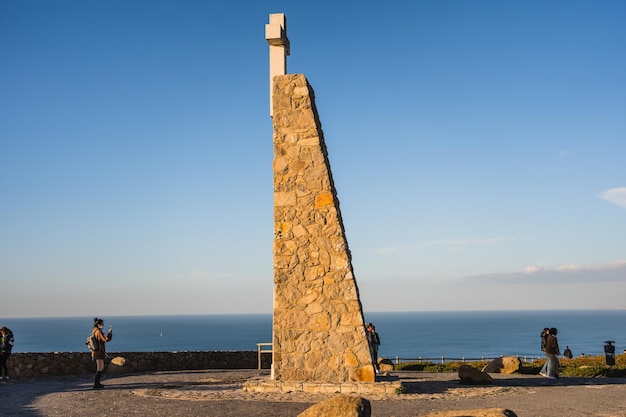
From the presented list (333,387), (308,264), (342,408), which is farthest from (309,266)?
(342,408)

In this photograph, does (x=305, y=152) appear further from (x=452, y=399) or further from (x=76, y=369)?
(x=76, y=369)

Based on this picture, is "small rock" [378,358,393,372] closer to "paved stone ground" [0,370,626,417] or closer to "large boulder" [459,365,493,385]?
"paved stone ground" [0,370,626,417]

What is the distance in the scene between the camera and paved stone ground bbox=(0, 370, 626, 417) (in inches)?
397

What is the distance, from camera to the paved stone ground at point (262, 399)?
10078mm

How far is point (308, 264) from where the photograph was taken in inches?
513

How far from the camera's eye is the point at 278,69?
14570 mm

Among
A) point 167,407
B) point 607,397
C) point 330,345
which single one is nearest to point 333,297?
point 330,345

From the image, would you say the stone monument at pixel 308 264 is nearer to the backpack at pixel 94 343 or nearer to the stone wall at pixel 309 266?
the stone wall at pixel 309 266

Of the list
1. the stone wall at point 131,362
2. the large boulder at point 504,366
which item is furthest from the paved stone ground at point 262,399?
the large boulder at point 504,366

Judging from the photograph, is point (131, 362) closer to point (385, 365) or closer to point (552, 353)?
point (385, 365)

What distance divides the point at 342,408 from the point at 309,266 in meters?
6.07

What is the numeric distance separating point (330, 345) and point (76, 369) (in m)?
8.75

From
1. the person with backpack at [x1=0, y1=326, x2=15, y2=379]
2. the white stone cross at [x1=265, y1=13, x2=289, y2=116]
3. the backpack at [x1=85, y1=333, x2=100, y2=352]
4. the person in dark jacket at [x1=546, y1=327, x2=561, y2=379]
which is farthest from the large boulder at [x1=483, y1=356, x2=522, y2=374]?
the person with backpack at [x1=0, y1=326, x2=15, y2=379]

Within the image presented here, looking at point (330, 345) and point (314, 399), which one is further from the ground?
point (330, 345)
